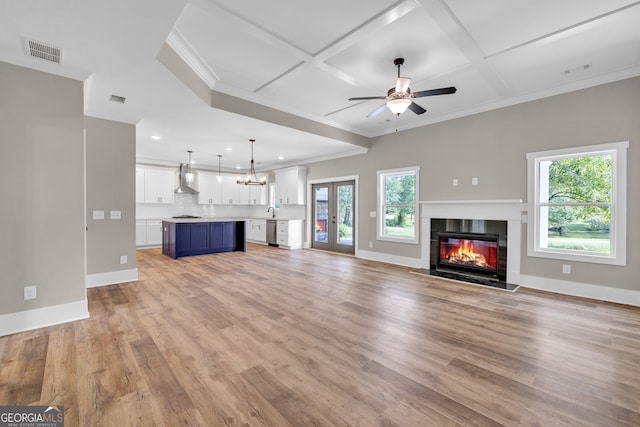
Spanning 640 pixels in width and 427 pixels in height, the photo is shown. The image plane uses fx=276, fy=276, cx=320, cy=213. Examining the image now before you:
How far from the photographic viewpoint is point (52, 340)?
257cm

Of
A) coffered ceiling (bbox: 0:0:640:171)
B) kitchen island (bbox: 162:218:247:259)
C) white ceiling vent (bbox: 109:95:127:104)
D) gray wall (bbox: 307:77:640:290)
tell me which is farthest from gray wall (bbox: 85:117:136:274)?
gray wall (bbox: 307:77:640:290)

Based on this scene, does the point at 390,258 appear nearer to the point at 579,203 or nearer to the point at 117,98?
the point at 579,203

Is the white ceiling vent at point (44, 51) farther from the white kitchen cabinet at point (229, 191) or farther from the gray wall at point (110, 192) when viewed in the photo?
the white kitchen cabinet at point (229, 191)

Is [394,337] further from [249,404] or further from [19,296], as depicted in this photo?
[19,296]

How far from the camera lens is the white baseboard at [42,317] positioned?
2689mm

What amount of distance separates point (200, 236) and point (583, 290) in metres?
7.68

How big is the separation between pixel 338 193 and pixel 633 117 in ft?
18.5

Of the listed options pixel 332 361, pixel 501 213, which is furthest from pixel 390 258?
pixel 332 361

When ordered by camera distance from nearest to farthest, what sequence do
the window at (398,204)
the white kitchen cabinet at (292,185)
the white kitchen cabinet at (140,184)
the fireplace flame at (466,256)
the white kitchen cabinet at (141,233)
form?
the fireplace flame at (466,256), the window at (398,204), the white kitchen cabinet at (141,233), the white kitchen cabinet at (140,184), the white kitchen cabinet at (292,185)

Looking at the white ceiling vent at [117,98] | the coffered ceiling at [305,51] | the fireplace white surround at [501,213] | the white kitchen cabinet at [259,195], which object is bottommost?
the fireplace white surround at [501,213]

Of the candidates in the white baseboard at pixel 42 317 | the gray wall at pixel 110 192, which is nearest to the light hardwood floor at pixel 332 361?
the white baseboard at pixel 42 317

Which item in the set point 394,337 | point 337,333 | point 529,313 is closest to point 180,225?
point 337,333

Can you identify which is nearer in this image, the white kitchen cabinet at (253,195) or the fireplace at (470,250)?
the fireplace at (470,250)

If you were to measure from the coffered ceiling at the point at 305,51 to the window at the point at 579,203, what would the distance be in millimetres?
1040
